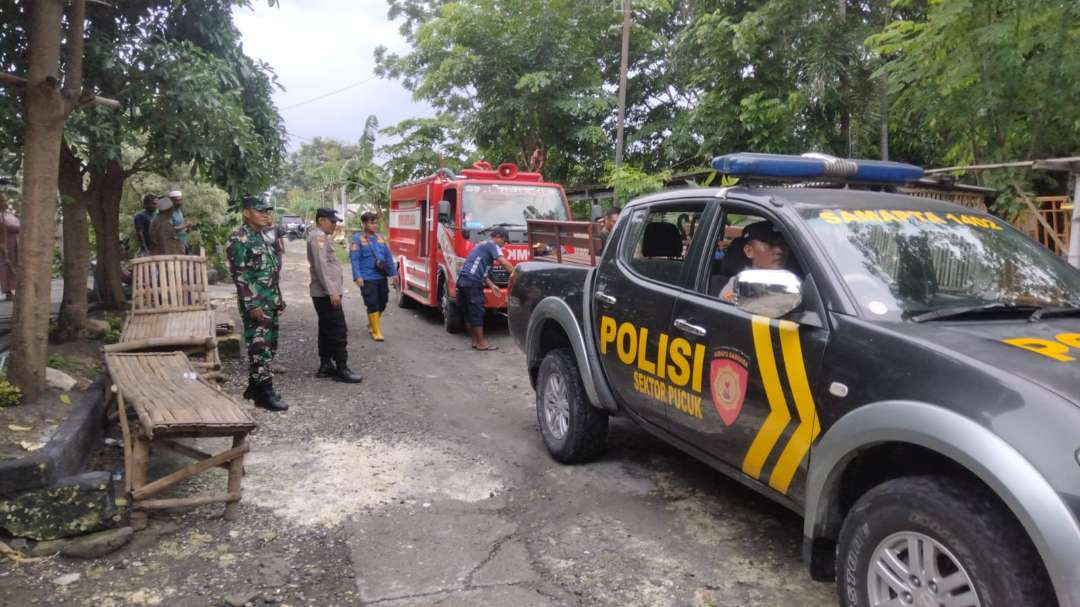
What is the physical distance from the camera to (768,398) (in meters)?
3.09

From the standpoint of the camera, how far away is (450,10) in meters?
17.4

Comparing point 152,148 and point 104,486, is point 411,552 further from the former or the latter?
point 152,148

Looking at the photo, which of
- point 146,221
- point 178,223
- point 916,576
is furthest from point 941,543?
point 146,221

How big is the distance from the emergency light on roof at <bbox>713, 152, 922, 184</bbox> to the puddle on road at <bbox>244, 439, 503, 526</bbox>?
2.32 metres

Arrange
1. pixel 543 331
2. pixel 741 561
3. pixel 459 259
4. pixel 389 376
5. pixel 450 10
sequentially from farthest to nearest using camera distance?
pixel 450 10 < pixel 459 259 < pixel 389 376 < pixel 543 331 < pixel 741 561

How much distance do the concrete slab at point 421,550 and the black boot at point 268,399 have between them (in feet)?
8.17

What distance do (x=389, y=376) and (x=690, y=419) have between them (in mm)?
4695

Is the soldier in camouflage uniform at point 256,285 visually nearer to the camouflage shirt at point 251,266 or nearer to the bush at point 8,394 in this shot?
the camouflage shirt at point 251,266

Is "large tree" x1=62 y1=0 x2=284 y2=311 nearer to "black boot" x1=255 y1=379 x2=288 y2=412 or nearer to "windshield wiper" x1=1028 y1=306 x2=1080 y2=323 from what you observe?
"black boot" x1=255 y1=379 x2=288 y2=412

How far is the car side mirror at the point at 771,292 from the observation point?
2904 millimetres

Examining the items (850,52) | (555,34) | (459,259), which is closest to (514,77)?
(555,34)

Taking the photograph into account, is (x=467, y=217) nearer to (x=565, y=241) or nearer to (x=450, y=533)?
(x=565, y=241)

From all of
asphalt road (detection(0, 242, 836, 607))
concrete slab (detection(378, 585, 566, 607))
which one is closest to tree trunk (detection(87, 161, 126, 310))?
asphalt road (detection(0, 242, 836, 607))

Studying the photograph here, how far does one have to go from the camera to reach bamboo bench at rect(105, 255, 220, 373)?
5766 mm
